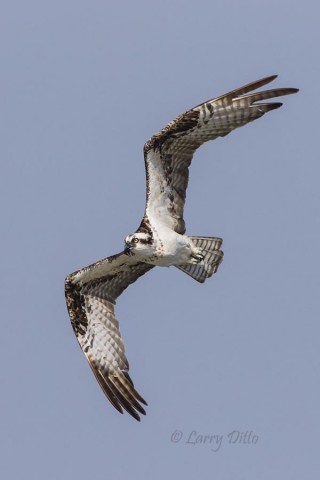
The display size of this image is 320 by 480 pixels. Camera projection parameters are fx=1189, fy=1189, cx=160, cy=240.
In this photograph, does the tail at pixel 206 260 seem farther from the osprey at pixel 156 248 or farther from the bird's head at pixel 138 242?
the bird's head at pixel 138 242

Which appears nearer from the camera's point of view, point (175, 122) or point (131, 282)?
point (175, 122)

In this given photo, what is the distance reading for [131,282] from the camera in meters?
17.9

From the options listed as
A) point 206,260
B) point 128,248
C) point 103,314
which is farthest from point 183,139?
point 103,314

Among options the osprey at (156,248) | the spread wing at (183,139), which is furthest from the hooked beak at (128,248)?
the spread wing at (183,139)

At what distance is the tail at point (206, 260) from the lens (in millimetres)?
17031

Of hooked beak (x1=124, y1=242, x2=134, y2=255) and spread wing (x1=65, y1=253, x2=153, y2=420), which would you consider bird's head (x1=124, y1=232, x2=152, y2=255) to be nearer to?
hooked beak (x1=124, y1=242, x2=134, y2=255)

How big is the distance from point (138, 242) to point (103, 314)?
1933 millimetres

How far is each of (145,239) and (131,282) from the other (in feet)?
5.37

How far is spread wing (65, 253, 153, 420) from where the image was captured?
17328mm

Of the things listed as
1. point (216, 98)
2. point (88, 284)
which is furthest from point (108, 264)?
point (216, 98)

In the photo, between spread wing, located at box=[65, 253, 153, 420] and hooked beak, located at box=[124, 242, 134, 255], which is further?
spread wing, located at box=[65, 253, 153, 420]

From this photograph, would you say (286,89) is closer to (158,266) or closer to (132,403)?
(158,266)

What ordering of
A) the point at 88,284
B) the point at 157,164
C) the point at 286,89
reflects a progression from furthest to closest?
1. the point at 88,284
2. the point at 157,164
3. the point at 286,89

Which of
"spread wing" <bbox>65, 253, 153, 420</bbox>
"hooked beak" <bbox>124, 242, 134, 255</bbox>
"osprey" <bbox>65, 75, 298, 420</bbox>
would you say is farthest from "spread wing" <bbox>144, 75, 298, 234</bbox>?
"spread wing" <bbox>65, 253, 153, 420</bbox>
